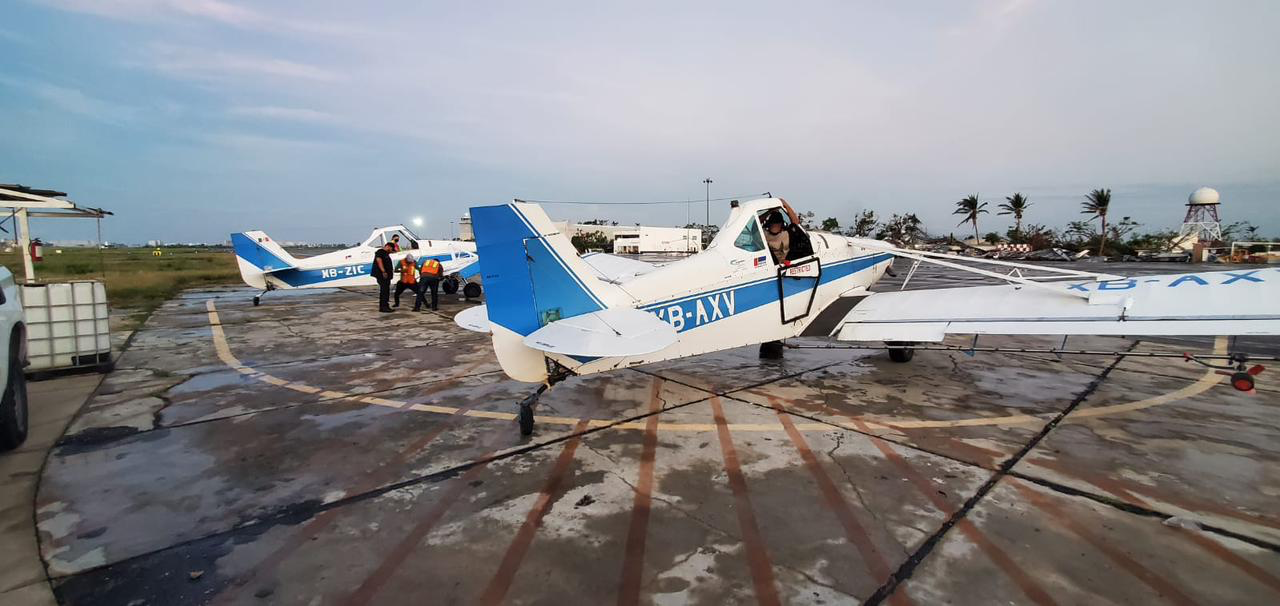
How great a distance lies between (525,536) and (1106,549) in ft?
12.9

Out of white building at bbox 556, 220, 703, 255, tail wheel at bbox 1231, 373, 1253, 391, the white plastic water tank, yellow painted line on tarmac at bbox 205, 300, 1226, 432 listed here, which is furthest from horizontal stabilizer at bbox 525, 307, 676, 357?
white building at bbox 556, 220, 703, 255

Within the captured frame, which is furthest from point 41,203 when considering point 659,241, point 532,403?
point 659,241

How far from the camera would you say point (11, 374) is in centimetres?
483

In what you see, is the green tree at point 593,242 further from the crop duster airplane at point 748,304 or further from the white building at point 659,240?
the crop duster airplane at point 748,304

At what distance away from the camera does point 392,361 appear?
9.16m

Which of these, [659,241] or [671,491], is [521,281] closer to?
[671,491]

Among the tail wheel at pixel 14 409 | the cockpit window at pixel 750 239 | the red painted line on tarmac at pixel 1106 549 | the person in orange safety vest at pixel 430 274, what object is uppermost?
the cockpit window at pixel 750 239

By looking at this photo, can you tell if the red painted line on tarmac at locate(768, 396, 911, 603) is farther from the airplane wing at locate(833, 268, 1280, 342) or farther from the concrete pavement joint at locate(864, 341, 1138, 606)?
the airplane wing at locate(833, 268, 1280, 342)

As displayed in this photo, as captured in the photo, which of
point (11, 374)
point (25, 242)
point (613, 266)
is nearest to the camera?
point (11, 374)

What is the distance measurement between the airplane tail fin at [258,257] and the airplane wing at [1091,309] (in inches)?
712

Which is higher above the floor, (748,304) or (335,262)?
(335,262)

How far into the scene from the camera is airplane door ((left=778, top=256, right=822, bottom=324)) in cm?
710

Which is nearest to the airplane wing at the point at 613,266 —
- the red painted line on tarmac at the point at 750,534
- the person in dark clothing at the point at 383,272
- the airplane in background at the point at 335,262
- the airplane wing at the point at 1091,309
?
the airplane wing at the point at 1091,309

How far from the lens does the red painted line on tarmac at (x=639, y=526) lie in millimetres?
3014
